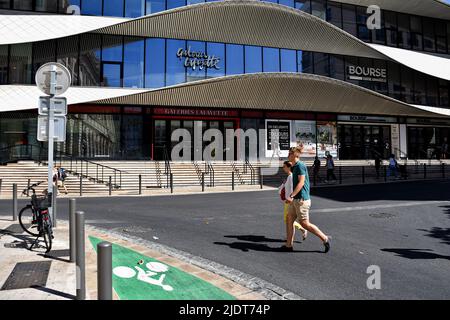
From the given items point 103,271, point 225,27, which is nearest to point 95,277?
point 103,271

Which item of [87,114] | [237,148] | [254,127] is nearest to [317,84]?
[254,127]

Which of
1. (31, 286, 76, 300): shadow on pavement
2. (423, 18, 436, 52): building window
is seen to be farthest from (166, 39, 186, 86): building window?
(423, 18, 436, 52): building window

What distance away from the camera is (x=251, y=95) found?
2533 cm

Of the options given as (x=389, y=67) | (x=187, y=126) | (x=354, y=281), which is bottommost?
(x=354, y=281)

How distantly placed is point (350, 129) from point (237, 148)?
34.4 feet

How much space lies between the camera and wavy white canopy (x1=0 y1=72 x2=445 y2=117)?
2214 cm

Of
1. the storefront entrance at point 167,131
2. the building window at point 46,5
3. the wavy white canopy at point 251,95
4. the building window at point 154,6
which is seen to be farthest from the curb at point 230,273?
the building window at point 46,5

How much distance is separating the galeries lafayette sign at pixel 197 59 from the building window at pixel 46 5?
29.0 feet

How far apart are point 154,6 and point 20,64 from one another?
980cm

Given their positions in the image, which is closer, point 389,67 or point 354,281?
point 354,281

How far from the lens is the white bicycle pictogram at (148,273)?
4.73 metres
